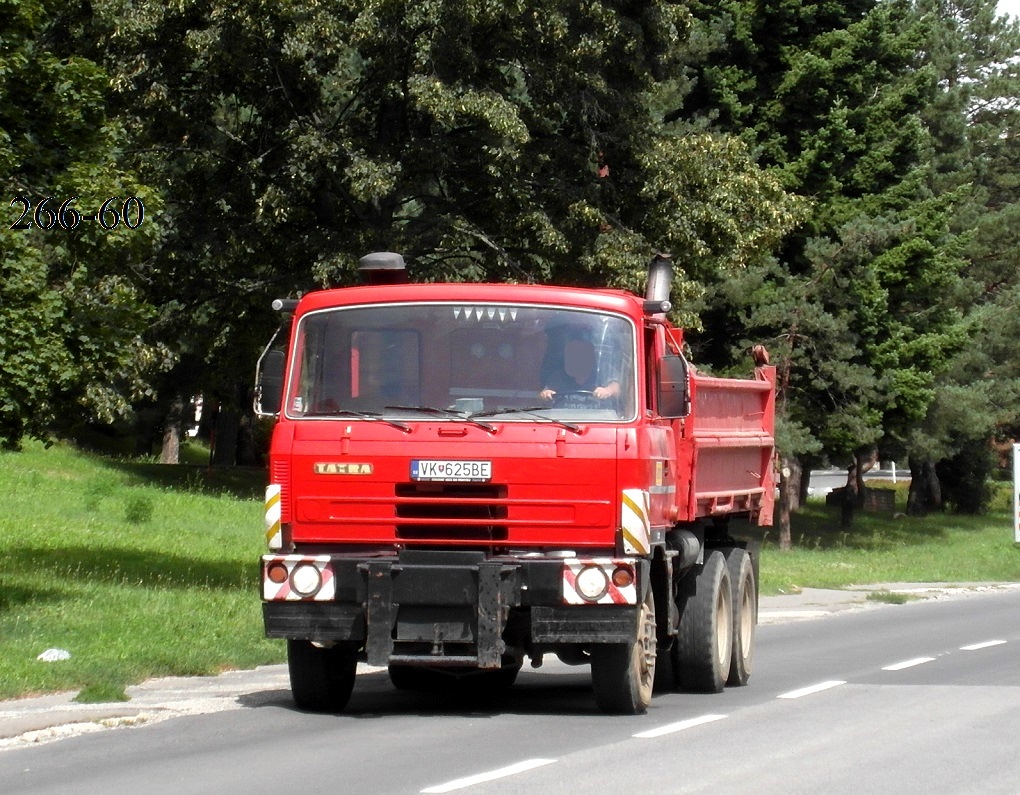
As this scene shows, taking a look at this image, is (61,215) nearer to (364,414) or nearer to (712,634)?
(364,414)

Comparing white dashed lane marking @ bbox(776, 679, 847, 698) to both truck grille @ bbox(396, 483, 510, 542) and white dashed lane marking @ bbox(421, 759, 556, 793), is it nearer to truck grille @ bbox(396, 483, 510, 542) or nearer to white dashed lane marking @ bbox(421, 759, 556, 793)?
truck grille @ bbox(396, 483, 510, 542)

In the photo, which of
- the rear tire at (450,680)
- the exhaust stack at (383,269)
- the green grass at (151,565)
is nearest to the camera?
the exhaust stack at (383,269)

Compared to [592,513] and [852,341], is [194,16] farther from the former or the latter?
[852,341]

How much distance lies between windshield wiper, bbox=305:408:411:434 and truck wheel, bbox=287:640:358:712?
151cm

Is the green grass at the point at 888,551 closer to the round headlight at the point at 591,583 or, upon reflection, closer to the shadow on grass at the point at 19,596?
the shadow on grass at the point at 19,596

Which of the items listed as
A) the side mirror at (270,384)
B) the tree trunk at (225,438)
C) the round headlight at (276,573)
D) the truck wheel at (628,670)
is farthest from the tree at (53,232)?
the tree trunk at (225,438)

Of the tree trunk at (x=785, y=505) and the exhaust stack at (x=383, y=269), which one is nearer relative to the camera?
the exhaust stack at (x=383, y=269)

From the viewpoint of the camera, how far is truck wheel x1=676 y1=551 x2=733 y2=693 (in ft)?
42.6

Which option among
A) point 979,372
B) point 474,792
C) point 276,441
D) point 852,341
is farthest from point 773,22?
point 474,792

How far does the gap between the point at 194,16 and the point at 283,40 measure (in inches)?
51.6

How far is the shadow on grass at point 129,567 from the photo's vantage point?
67.6ft

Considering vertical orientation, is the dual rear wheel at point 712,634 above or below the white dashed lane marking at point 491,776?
above

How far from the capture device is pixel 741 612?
14219 mm

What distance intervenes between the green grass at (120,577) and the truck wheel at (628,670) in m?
3.33
